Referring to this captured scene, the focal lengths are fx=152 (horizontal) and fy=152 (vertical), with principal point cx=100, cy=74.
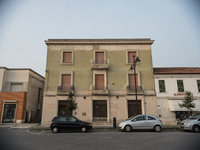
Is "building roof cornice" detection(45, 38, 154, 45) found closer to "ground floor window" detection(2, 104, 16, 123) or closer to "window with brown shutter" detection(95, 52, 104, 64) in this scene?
"window with brown shutter" detection(95, 52, 104, 64)

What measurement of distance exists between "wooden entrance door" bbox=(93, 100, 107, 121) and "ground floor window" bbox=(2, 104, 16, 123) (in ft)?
43.8

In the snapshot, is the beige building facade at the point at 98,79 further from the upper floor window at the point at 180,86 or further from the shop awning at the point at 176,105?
the upper floor window at the point at 180,86

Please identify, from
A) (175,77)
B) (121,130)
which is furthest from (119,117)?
(175,77)

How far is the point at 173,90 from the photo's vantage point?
67.5 ft

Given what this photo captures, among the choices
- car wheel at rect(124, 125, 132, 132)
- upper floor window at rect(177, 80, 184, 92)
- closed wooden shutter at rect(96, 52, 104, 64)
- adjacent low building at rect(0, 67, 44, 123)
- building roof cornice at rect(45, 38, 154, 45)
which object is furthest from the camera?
adjacent low building at rect(0, 67, 44, 123)

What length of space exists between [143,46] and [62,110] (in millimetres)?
14659

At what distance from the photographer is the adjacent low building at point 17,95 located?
78.0 feet

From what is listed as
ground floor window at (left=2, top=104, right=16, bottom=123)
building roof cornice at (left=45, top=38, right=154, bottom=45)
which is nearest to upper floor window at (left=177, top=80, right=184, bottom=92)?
building roof cornice at (left=45, top=38, right=154, bottom=45)

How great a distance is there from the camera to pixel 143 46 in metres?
22.4

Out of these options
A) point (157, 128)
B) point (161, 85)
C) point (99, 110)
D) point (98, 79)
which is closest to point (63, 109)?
point (99, 110)

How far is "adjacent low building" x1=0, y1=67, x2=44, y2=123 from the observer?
936 inches

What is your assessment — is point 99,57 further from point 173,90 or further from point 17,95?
point 17,95

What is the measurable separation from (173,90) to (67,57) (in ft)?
50.6

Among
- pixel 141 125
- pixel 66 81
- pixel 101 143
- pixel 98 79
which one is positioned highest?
pixel 98 79
